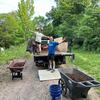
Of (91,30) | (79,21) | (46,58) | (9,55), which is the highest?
(79,21)

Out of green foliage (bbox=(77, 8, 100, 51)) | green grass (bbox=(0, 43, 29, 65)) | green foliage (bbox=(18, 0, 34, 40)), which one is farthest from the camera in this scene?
green foliage (bbox=(18, 0, 34, 40))

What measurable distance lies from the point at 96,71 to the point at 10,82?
430cm

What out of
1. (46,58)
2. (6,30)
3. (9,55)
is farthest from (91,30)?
(46,58)

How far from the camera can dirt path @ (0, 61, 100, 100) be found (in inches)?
345

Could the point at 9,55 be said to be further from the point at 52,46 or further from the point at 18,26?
the point at 18,26

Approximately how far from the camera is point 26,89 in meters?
9.84

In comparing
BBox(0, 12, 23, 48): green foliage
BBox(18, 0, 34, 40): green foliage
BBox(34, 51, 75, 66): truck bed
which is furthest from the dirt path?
BBox(18, 0, 34, 40): green foliage

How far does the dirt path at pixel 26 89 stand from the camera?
8.77 m

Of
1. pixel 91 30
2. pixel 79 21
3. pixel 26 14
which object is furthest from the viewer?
pixel 26 14

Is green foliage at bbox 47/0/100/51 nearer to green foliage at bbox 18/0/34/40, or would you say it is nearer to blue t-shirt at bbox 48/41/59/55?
green foliage at bbox 18/0/34/40

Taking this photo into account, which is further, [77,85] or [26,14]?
[26,14]

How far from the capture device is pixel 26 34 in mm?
30969

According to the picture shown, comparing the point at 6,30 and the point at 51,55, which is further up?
the point at 6,30

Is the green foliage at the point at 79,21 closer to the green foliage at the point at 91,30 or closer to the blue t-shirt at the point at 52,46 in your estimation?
the green foliage at the point at 91,30
